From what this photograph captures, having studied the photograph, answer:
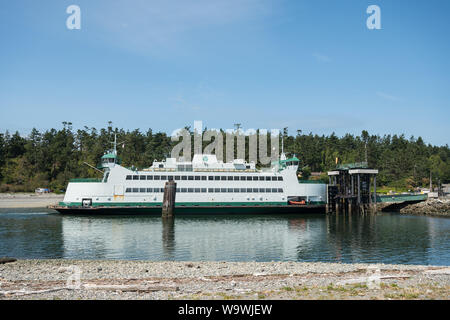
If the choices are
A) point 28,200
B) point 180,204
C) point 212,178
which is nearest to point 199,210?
point 180,204

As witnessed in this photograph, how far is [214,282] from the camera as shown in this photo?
11930 mm

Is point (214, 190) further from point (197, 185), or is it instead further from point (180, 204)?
point (180, 204)

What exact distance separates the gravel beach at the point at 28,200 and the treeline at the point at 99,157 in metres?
7.17

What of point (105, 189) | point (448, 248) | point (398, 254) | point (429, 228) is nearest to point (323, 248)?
point (398, 254)

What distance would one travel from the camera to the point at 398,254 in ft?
67.3

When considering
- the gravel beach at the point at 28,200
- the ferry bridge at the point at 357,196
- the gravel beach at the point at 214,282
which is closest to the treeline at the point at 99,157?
the gravel beach at the point at 28,200

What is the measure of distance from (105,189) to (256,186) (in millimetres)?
17774

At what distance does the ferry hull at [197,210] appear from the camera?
39844 millimetres

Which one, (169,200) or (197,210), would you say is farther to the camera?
(197,210)

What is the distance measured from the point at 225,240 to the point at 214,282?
1372 cm

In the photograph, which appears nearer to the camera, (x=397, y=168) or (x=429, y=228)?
(x=429, y=228)

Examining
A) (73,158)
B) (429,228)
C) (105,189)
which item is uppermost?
(73,158)
